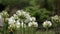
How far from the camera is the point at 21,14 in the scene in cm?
219

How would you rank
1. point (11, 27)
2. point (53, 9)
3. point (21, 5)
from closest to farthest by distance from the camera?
1. point (11, 27)
2. point (53, 9)
3. point (21, 5)

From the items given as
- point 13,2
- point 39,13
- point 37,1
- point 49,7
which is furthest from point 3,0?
point 39,13

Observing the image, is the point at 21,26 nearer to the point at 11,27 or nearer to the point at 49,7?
the point at 11,27

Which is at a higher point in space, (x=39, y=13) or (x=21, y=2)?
(x=21, y=2)

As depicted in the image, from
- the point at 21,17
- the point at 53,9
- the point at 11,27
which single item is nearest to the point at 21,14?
the point at 21,17

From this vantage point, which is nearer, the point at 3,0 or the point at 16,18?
the point at 16,18

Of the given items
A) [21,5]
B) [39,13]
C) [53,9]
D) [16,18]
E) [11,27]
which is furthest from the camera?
[21,5]

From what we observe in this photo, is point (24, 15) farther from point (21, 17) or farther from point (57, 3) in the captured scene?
point (57, 3)

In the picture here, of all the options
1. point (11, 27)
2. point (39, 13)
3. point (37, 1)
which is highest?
point (37, 1)

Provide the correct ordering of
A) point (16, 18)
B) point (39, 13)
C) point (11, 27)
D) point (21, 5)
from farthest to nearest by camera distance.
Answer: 1. point (21, 5)
2. point (39, 13)
3. point (16, 18)
4. point (11, 27)

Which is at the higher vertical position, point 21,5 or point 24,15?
point 21,5

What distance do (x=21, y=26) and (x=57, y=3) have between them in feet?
29.8

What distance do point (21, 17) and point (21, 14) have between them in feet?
0.10

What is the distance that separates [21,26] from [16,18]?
11cm
